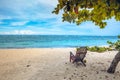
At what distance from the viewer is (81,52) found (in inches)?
523

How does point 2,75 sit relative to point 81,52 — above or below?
below

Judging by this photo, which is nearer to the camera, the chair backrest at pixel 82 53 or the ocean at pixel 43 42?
the chair backrest at pixel 82 53

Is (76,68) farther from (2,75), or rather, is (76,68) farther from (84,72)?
(2,75)

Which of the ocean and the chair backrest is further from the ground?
the chair backrest

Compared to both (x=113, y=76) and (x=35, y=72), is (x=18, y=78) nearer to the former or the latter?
(x=35, y=72)

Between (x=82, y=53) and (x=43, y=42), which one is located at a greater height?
(x=82, y=53)

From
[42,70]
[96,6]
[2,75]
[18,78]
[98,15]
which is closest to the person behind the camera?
[96,6]

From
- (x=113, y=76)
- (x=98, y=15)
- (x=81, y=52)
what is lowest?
(x=113, y=76)

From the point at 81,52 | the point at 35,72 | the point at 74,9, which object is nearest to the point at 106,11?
the point at 74,9

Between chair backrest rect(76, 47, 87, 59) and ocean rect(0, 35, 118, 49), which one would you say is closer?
chair backrest rect(76, 47, 87, 59)

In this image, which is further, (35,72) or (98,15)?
(35,72)

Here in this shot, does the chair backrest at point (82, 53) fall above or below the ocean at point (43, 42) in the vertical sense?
above

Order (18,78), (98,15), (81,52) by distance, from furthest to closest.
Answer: (81,52)
(18,78)
(98,15)

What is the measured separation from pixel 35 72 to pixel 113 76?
393cm
